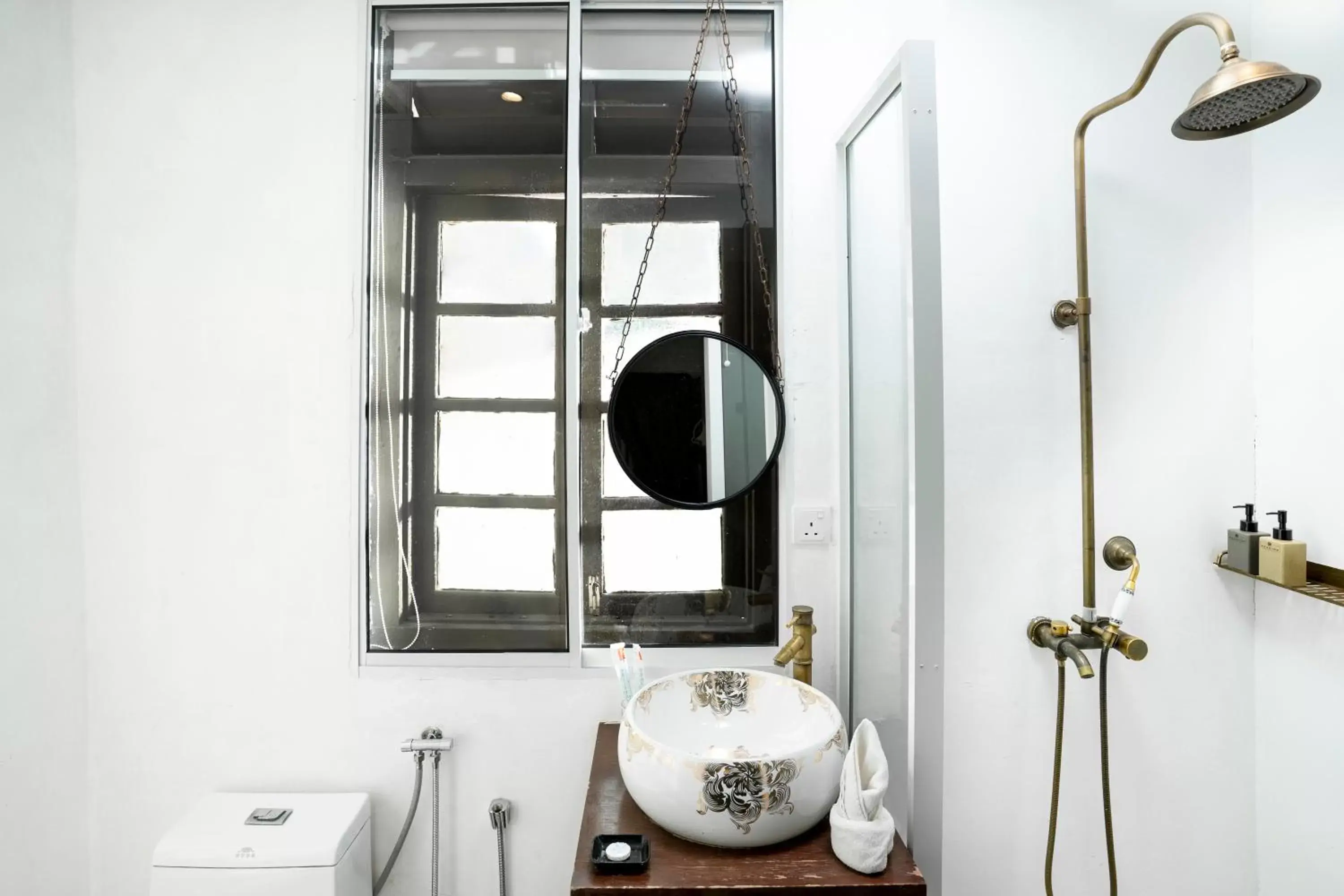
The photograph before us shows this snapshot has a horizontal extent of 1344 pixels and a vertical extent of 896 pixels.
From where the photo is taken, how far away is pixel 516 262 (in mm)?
1476

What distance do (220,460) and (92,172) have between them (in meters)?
0.68

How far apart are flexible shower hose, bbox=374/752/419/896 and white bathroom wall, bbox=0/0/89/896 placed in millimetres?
646

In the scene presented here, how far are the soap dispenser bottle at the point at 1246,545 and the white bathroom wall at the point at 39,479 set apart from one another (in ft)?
7.98

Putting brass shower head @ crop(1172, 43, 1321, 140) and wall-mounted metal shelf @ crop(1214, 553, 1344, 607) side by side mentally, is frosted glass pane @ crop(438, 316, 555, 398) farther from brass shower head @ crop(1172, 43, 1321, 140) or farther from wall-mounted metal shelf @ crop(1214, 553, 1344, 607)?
wall-mounted metal shelf @ crop(1214, 553, 1344, 607)

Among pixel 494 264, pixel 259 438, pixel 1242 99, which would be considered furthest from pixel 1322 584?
pixel 259 438

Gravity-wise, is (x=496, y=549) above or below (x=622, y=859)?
above

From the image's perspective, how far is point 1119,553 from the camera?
136 centimetres

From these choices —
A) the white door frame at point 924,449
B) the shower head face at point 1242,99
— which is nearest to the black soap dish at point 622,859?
the white door frame at point 924,449

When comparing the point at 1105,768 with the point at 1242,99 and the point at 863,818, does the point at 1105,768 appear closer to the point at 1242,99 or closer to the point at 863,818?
the point at 863,818

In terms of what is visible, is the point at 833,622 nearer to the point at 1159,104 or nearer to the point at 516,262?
the point at 516,262

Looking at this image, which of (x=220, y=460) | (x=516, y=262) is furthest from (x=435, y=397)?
(x=220, y=460)

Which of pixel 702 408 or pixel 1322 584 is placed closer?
pixel 1322 584

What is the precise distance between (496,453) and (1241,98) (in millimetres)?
Answer: 1448

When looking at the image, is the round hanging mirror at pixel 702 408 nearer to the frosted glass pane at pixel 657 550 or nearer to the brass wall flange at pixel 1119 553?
the frosted glass pane at pixel 657 550
